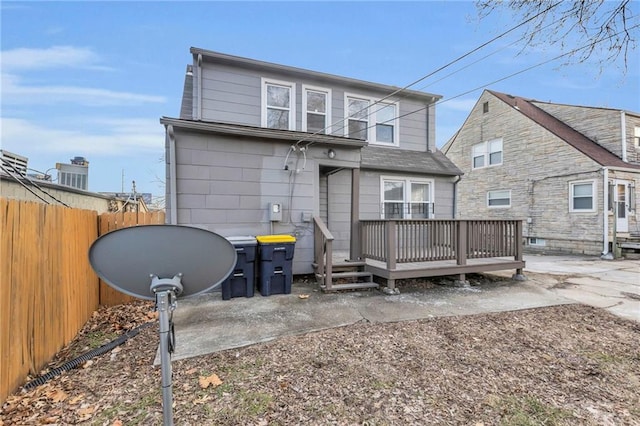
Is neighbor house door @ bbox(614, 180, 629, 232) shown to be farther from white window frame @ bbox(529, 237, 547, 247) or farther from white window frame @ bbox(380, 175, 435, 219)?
white window frame @ bbox(380, 175, 435, 219)

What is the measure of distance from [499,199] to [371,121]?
930 centimetres

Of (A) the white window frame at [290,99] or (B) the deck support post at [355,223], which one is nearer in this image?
(B) the deck support post at [355,223]

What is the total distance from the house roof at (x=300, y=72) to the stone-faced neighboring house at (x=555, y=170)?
4.24 m

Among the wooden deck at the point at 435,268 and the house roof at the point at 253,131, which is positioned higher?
the house roof at the point at 253,131

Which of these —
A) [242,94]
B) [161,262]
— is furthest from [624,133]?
[161,262]

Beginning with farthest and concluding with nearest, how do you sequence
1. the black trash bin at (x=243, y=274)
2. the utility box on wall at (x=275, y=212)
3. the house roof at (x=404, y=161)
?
1. the house roof at (x=404, y=161)
2. the utility box on wall at (x=275, y=212)
3. the black trash bin at (x=243, y=274)

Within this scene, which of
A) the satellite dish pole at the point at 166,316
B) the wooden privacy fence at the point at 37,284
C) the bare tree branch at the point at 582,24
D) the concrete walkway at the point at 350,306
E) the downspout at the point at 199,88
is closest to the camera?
the satellite dish pole at the point at 166,316

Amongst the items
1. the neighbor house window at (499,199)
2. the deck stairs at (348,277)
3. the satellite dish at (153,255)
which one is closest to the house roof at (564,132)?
the neighbor house window at (499,199)

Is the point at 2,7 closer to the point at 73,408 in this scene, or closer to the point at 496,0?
the point at 73,408

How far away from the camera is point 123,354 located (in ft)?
10.7

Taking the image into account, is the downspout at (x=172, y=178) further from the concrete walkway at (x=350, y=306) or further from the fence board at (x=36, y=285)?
the concrete walkway at (x=350, y=306)

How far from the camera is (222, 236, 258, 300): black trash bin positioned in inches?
198

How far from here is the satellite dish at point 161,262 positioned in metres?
1.61

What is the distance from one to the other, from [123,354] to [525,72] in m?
7.05
